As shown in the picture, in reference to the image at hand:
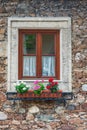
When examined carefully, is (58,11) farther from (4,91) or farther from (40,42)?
(4,91)

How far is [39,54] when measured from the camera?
21.9 feet

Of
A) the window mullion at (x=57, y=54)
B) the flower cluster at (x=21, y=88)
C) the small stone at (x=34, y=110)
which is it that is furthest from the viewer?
the window mullion at (x=57, y=54)

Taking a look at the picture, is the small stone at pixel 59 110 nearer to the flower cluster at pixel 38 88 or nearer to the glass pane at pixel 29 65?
→ the flower cluster at pixel 38 88

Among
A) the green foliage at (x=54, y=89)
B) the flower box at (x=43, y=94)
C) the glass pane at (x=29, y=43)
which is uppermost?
the glass pane at (x=29, y=43)

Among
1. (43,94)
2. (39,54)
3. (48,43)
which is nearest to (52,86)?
(43,94)

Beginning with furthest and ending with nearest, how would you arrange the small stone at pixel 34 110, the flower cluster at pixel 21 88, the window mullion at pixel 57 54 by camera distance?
the window mullion at pixel 57 54, the small stone at pixel 34 110, the flower cluster at pixel 21 88

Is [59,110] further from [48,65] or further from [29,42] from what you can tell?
[29,42]

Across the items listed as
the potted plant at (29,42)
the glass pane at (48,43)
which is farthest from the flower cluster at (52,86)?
the potted plant at (29,42)

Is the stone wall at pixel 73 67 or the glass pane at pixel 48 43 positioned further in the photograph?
the glass pane at pixel 48 43

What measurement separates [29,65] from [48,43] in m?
0.60

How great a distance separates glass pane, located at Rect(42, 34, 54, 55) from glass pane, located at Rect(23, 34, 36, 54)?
0.68ft

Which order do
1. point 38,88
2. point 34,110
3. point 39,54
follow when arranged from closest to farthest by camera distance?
point 38,88 < point 34,110 < point 39,54

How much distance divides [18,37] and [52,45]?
0.72 meters

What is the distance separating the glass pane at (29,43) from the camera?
22.0 ft
